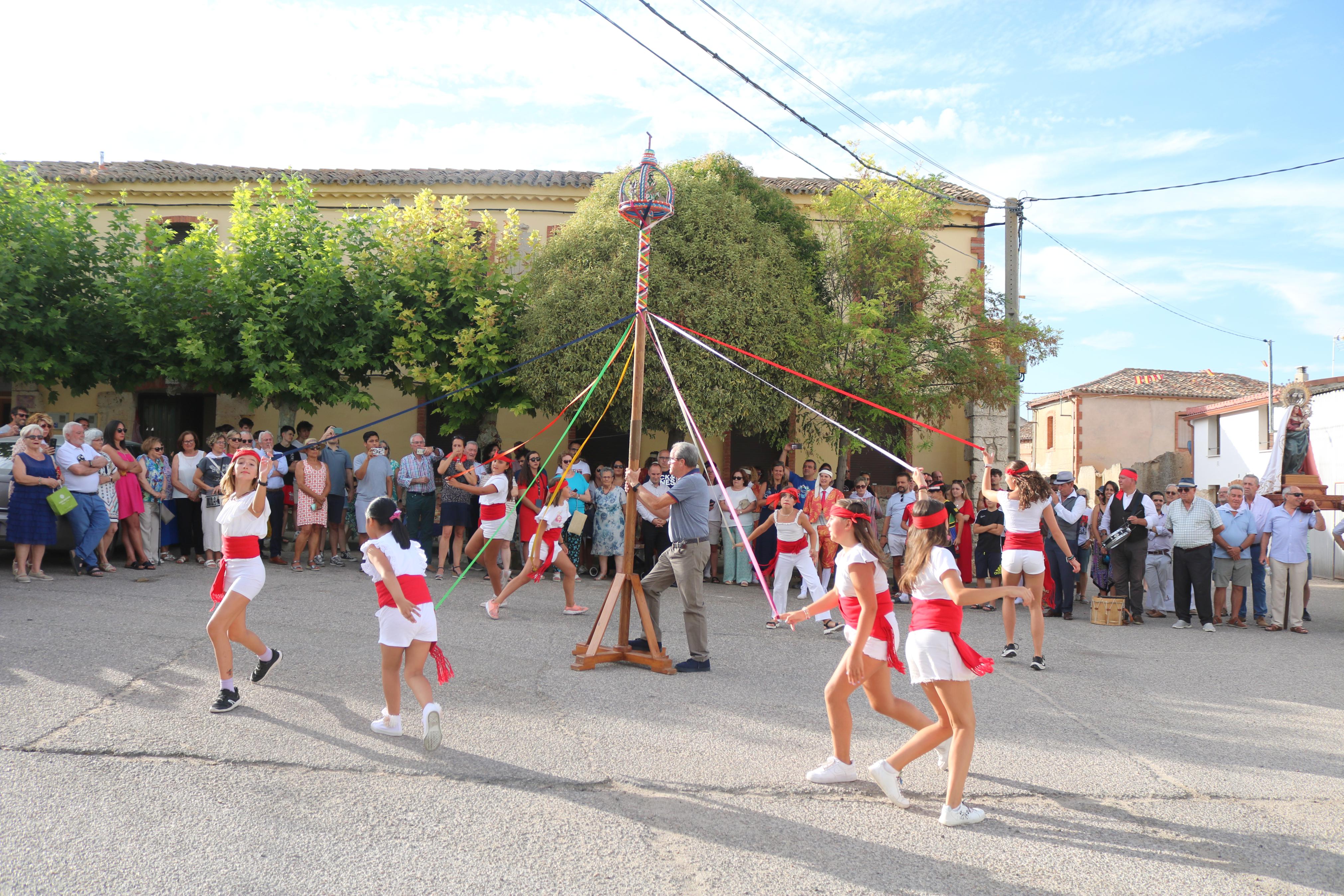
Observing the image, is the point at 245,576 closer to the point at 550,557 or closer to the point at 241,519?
the point at 241,519

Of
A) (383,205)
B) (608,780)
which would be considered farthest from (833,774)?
(383,205)

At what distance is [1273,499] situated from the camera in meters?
11.4

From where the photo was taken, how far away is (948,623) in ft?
14.6

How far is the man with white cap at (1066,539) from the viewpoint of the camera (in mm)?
11008

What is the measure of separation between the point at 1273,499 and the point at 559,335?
9729 mm

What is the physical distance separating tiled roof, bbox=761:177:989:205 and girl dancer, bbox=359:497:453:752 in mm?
15355

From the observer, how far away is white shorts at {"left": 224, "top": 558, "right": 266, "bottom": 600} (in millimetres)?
5863

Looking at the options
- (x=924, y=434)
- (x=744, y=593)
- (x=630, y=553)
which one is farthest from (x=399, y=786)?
(x=924, y=434)

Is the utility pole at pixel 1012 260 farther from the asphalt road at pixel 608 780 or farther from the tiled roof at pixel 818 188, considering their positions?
the asphalt road at pixel 608 780

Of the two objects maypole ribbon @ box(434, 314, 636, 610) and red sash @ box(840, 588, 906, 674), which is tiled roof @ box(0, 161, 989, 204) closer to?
maypole ribbon @ box(434, 314, 636, 610)

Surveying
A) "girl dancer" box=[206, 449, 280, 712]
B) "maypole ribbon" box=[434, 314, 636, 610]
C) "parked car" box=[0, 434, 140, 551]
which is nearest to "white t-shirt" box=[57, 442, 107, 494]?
"parked car" box=[0, 434, 140, 551]

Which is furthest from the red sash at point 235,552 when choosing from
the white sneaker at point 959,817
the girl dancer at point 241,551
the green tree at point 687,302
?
the green tree at point 687,302

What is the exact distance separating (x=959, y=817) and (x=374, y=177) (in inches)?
754

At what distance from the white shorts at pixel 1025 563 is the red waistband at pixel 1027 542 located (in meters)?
0.04
